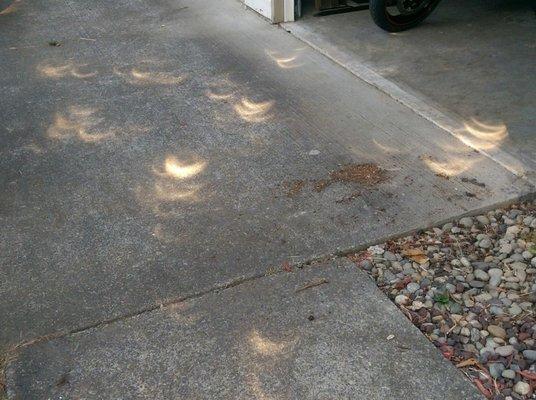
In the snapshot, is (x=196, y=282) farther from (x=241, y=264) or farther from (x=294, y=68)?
(x=294, y=68)

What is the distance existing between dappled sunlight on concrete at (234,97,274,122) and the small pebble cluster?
157cm

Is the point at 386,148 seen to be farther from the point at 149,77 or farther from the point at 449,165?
the point at 149,77

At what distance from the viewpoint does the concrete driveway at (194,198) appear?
7.68ft

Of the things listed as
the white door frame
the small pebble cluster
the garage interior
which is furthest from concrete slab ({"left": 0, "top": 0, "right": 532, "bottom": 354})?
the white door frame

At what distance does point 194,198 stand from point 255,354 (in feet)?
3.85

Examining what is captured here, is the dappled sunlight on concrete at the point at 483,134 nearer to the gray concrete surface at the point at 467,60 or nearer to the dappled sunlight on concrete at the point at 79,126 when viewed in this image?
the gray concrete surface at the point at 467,60

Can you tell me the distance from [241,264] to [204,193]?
2.19 ft

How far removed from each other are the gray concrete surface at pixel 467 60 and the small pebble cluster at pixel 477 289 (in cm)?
60

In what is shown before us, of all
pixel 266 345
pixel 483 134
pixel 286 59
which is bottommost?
pixel 286 59

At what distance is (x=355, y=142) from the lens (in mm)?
3736

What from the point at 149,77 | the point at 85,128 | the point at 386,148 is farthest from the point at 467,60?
the point at 85,128

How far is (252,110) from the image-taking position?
4.22 meters

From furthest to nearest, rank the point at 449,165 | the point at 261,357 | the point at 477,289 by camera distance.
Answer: the point at 449,165, the point at 477,289, the point at 261,357

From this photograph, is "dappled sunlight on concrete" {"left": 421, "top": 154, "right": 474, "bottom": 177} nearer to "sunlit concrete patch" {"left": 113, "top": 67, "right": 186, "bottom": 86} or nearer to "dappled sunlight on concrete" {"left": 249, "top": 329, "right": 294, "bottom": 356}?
"dappled sunlight on concrete" {"left": 249, "top": 329, "right": 294, "bottom": 356}
